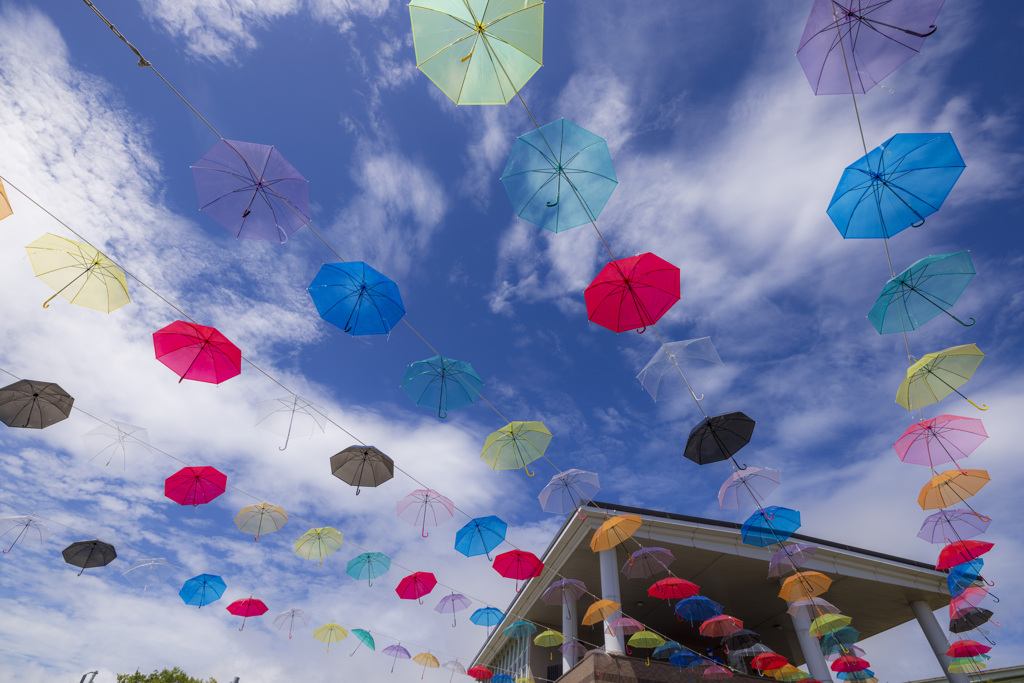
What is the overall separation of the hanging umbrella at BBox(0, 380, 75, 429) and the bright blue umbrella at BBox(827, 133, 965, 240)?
554 inches

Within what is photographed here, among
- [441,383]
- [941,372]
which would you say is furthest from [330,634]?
[941,372]

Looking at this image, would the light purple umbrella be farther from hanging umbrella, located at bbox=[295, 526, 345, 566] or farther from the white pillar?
the white pillar

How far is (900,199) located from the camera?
637cm

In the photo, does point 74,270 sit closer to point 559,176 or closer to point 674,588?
point 559,176

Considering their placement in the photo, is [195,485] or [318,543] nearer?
[195,485]

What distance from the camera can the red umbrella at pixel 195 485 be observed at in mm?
11328

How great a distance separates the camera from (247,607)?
16.0m

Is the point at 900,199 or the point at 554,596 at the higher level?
the point at 900,199

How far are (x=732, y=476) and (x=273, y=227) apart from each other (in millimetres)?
11004

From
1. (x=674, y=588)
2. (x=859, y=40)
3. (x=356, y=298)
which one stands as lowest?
(x=674, y=588)

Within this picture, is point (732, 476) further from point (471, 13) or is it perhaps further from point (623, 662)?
point (471, 13)

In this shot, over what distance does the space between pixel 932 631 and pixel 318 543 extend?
19006mm

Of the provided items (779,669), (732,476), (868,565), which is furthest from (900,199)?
(868,565)

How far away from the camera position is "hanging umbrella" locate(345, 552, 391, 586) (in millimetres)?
14414
